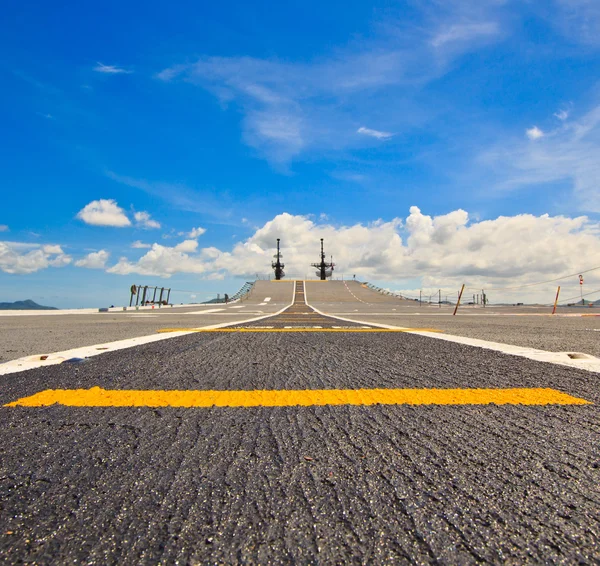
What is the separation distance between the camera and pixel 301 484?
1043 mm

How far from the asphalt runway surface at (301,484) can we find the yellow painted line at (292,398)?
0.31 ft

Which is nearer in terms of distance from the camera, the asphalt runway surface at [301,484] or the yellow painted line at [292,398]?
the asphalt runway surface at [301,484]

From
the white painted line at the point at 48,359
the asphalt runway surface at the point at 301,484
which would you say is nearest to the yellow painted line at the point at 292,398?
the asphalt runway surface at the point at 301,484

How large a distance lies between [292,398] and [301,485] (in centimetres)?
95

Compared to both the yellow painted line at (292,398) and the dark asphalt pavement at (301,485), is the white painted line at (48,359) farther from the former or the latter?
the dark asphalt pavement at (301,485)

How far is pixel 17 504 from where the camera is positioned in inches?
37.6

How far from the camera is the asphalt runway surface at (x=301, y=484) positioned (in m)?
0.79

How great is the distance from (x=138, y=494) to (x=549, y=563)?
0.90 meters

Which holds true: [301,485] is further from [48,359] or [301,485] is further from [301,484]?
[48,359]

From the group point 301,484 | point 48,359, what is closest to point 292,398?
point 301,484

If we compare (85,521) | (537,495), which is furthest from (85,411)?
(537,495)

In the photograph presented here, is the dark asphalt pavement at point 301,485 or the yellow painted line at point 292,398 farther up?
the dark asphalt pavement at point 301,485

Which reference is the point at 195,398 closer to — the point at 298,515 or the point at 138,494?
the point at 138,494

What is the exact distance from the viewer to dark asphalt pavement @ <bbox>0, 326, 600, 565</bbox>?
79cm
